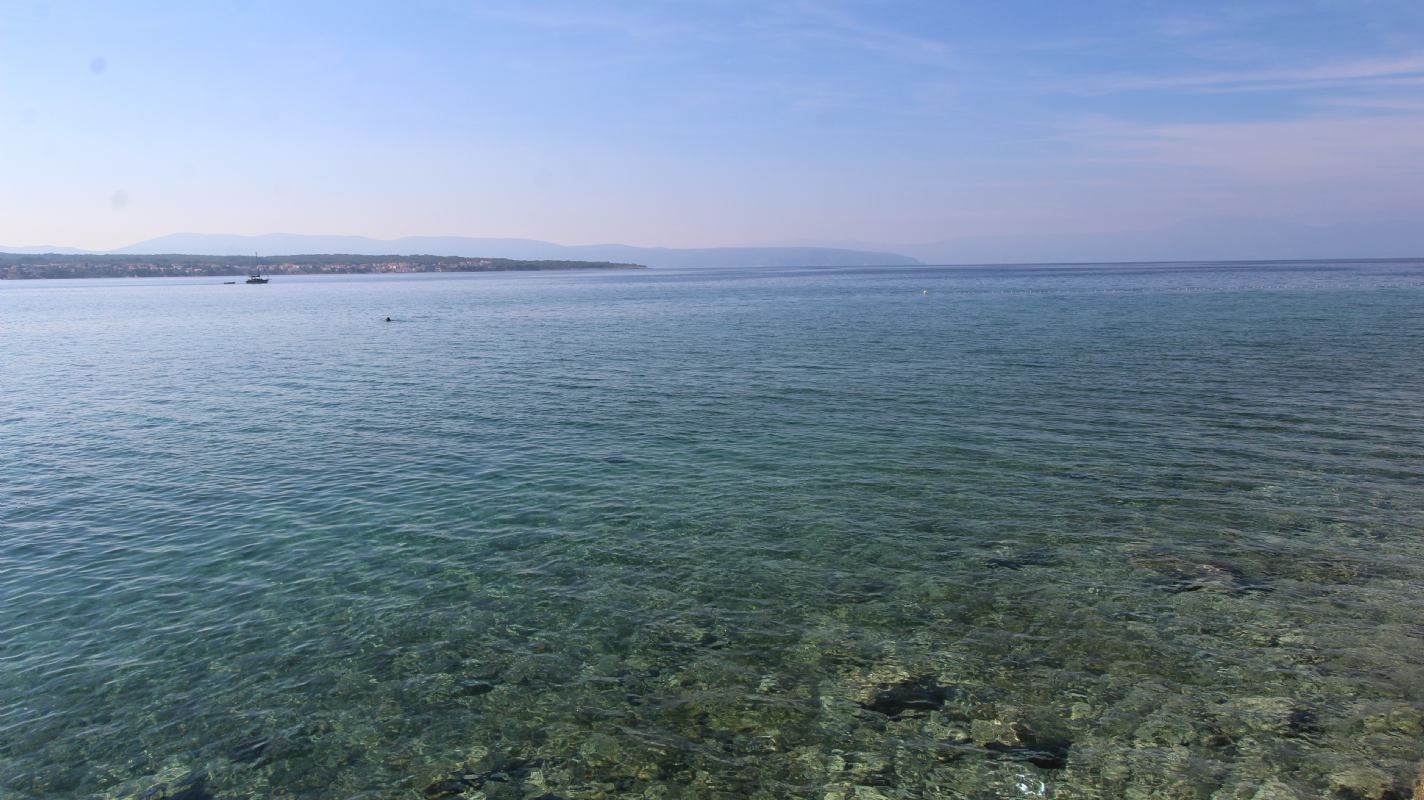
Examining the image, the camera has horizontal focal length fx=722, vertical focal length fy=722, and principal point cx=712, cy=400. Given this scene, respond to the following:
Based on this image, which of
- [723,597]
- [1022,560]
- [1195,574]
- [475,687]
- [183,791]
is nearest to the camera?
[183,791]

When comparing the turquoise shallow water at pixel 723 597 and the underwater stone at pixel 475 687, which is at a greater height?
the turquoise shallow water at pixel 723 597

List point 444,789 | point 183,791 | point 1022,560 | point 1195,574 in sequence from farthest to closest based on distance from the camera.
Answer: point 1022,560 < point 1195,574 < point 444,789 < point 183,791

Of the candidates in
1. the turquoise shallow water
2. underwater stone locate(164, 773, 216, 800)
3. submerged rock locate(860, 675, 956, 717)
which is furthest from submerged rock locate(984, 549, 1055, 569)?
underwater stone locate(164, 773, 216, 800)

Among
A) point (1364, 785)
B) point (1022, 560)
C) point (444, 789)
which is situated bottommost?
point (444, 789)

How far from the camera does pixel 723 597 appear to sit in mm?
16656

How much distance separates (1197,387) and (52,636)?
48918mm

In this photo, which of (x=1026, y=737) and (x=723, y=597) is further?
(x=723, y=597)

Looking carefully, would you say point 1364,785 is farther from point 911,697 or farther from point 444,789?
point 444,789

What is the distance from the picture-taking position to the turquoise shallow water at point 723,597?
11312mm

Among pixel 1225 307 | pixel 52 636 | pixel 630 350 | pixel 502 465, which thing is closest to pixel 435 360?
pixel 630 350

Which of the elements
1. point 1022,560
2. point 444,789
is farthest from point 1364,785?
point 444,789

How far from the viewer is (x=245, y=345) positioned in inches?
2847

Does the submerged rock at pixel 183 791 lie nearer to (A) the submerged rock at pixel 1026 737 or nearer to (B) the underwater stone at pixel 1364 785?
(A) the submerged rock at pixel 1026 737

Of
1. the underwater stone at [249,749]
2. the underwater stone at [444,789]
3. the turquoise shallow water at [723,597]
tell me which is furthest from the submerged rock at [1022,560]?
the underwater stone at [249,749]
